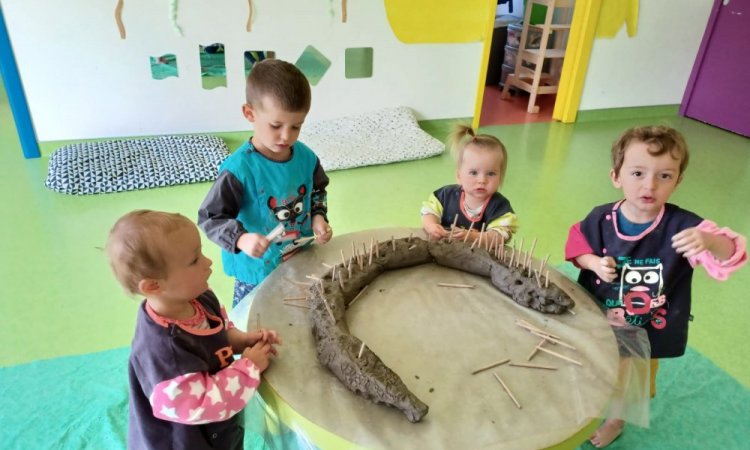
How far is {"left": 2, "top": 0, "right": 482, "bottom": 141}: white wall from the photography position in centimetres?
348

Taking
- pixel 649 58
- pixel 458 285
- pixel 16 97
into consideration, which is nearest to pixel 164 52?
pixel 16 97

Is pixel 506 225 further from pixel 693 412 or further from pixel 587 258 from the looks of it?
pixel 693 412

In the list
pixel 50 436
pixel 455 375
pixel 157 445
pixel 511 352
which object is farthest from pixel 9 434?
pixel 511 352

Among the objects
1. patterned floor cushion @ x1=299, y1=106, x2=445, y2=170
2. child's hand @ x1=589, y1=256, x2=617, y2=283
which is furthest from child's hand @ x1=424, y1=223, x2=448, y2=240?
patterned floor cushion @ x1=299, y1=106, x2=445, y2=170

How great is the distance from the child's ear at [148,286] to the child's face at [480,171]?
1.05 metres

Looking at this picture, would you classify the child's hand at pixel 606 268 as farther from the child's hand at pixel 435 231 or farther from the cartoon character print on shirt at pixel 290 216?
the cartoon character print on shirt at pixel 290 216

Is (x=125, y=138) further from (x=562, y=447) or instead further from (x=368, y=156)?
(x=562, y=447)

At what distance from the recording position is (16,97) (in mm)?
3516

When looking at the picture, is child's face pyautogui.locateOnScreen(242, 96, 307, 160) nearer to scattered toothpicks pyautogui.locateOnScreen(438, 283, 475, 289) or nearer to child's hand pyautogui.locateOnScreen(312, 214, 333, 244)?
child's hand pyautogui.locateOnScreen(312, 214, 333, 244)

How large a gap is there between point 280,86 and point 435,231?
64 cm

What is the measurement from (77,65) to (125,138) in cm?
57

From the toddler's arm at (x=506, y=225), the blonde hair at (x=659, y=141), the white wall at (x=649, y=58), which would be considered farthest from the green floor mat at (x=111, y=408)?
the white wall at (x=649, y=58)

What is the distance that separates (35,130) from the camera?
3.68 m

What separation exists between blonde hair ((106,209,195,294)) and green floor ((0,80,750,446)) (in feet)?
3.37
